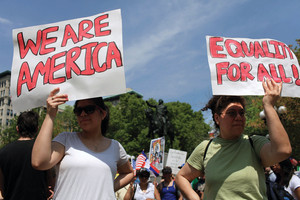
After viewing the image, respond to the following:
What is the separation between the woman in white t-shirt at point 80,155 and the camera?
2.05 m

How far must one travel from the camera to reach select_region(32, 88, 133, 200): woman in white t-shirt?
6.74 ft

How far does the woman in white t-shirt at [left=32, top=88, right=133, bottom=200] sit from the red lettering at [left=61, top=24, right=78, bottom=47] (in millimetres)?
525

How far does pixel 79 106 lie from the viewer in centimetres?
243

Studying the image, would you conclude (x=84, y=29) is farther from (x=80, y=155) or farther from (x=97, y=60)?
(x=80, y=155)

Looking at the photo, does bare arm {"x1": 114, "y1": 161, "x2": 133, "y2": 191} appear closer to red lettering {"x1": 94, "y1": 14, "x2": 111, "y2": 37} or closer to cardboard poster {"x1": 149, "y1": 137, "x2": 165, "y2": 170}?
red lettering {"x1": 94, "y1": 14, "x2": 111, "y2": 37}

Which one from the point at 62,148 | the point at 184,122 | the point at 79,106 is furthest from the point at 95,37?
the point at 184,122

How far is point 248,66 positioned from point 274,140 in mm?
860

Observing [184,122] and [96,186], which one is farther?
[184,122]

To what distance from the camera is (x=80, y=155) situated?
2197 millimetres

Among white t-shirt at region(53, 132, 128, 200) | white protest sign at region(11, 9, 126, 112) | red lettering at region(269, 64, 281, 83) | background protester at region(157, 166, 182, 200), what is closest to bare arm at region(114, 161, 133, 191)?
white t-shirt at region(53, 132, 128, 200)

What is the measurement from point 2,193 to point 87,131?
4.37 feet

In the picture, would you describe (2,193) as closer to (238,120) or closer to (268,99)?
(238,120)

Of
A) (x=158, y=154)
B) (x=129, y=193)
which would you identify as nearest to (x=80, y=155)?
(x=129, y=193)

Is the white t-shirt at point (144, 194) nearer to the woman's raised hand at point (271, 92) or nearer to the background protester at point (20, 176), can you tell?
the background protester at point (20, 176)
